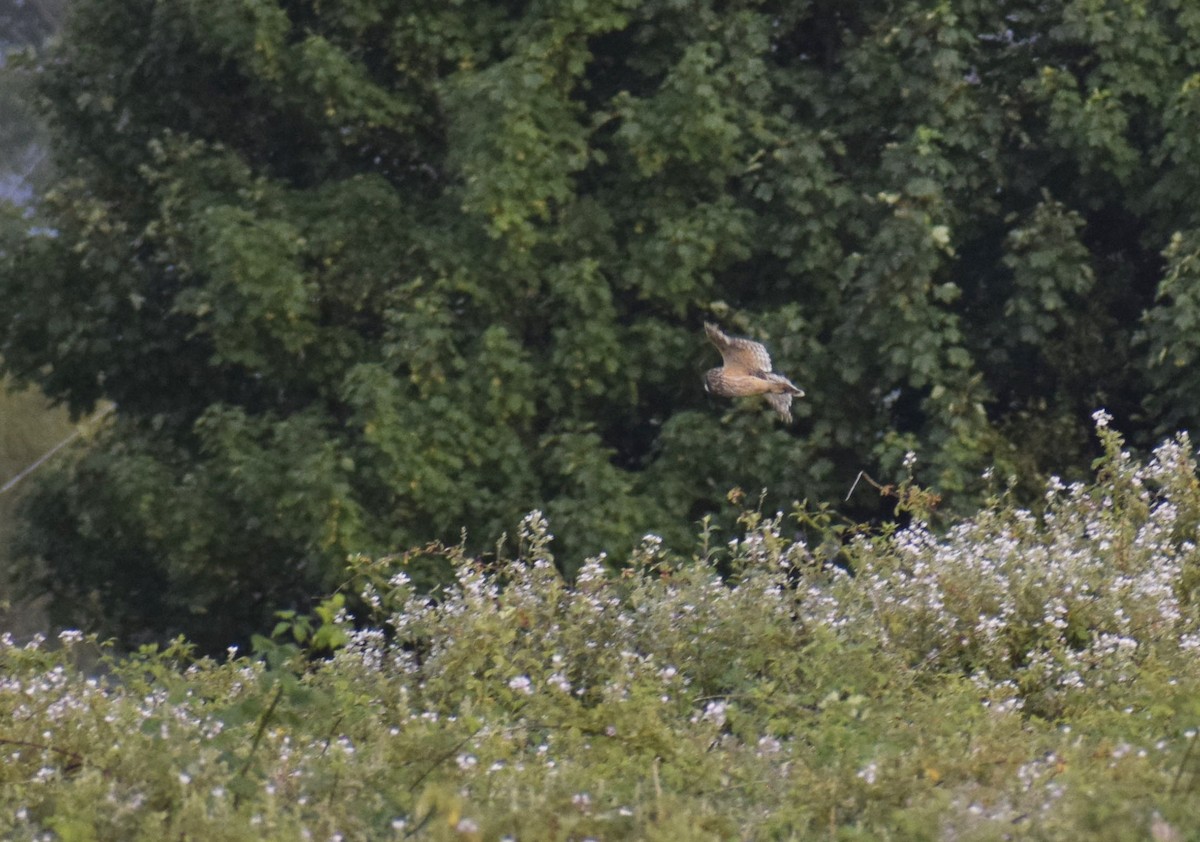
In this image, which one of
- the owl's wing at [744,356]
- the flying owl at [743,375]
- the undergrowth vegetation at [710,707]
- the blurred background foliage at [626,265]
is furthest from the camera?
the blurred background foliage at [626,265]

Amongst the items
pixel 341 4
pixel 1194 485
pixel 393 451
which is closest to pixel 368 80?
pixel 341 4

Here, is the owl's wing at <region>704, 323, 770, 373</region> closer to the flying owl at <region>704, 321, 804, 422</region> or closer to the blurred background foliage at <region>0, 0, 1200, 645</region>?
the flying owl at <region>704, 321, 804, 422</region>

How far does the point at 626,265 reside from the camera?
31.0 feet

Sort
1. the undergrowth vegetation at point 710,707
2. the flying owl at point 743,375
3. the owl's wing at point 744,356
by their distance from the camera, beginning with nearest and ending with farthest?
the undergrowth vegetation at point 710,707, the flying owl at point 743,375, the owl's wing at point 744,356

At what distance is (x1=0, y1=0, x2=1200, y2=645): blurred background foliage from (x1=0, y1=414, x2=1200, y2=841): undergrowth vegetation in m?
2.28

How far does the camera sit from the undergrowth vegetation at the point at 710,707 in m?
3.72

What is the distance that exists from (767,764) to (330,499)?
16.1ft

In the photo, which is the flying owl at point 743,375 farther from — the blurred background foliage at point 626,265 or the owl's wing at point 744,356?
the blurred background foliage at point 626,265

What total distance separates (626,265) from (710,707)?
498cm

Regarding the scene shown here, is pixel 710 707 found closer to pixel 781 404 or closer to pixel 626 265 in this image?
pixel 781 404

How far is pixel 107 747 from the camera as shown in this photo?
4449mm

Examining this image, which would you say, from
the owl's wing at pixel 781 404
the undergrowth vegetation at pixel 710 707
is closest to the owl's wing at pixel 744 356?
the owl's wing at pixel 781 404

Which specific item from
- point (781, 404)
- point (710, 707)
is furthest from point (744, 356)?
point (710, 707)

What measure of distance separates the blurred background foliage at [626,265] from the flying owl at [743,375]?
1942mm
